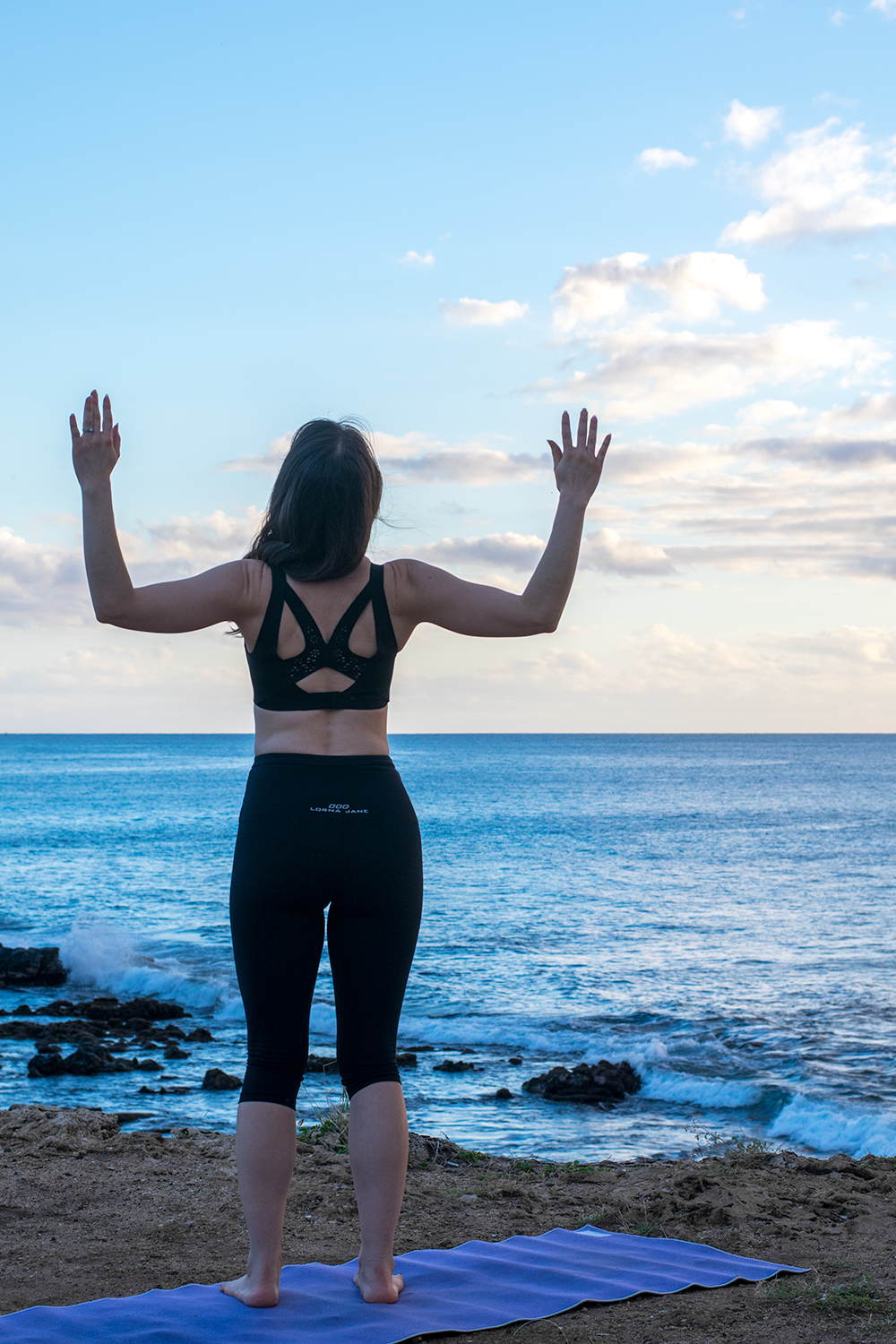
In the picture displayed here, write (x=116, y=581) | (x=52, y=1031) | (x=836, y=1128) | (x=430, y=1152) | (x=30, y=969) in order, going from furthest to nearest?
(x=30, y=969) < (x=52, y=1031) < (x=836, y=1128) < (x=430, y=1152) < (x=116, y=581)

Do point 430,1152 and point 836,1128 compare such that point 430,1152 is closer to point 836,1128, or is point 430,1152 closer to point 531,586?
point 531,586

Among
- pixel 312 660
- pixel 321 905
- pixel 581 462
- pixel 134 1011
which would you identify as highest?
pixel 581 462

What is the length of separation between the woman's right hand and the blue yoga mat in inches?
88.5

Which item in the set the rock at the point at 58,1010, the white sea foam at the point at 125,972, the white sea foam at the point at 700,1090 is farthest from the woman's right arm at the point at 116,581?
the white sea foam at the point at 125,972

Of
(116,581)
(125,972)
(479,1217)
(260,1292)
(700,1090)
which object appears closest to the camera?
(116,581)

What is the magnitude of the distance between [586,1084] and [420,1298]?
25.3 ft

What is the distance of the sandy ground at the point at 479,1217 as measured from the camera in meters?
3.07

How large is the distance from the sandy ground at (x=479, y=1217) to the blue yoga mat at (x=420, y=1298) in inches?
3.8

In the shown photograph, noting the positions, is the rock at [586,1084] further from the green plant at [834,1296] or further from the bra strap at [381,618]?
the bra strap at [381,618]

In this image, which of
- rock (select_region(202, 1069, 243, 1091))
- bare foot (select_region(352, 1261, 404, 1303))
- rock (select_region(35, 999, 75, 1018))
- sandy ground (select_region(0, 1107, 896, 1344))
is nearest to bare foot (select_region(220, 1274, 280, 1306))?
bare foot (select_region(352, 1261, 404, 1303))

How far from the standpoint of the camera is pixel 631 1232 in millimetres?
4047

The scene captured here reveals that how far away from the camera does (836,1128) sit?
9234 mm

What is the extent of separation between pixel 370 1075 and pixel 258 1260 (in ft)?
2.08

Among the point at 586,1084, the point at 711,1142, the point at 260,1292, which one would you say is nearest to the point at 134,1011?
the point at 586,1084
